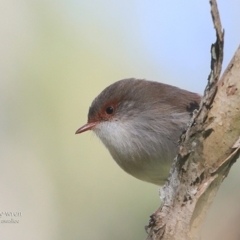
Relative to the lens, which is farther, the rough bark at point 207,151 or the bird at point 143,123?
the bird at point 143,123

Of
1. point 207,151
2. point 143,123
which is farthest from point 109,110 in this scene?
point 207,151

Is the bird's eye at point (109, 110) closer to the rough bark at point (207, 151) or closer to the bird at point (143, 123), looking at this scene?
the bird at point (143, 123)

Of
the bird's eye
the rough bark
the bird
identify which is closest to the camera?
the rough bark

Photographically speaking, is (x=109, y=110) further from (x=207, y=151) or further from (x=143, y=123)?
(x=207, y=151)

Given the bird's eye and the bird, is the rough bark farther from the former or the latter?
the bird's eye

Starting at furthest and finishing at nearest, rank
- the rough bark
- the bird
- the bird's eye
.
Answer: the bird's eye → the bird → the rough bark

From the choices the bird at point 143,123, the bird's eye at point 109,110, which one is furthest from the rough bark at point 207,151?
the bird's eye at point 109,110

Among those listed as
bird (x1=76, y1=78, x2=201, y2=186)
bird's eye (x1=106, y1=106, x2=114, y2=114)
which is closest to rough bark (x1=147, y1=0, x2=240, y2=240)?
bird (x1=76, y1=78, x2=201, y2=186)
